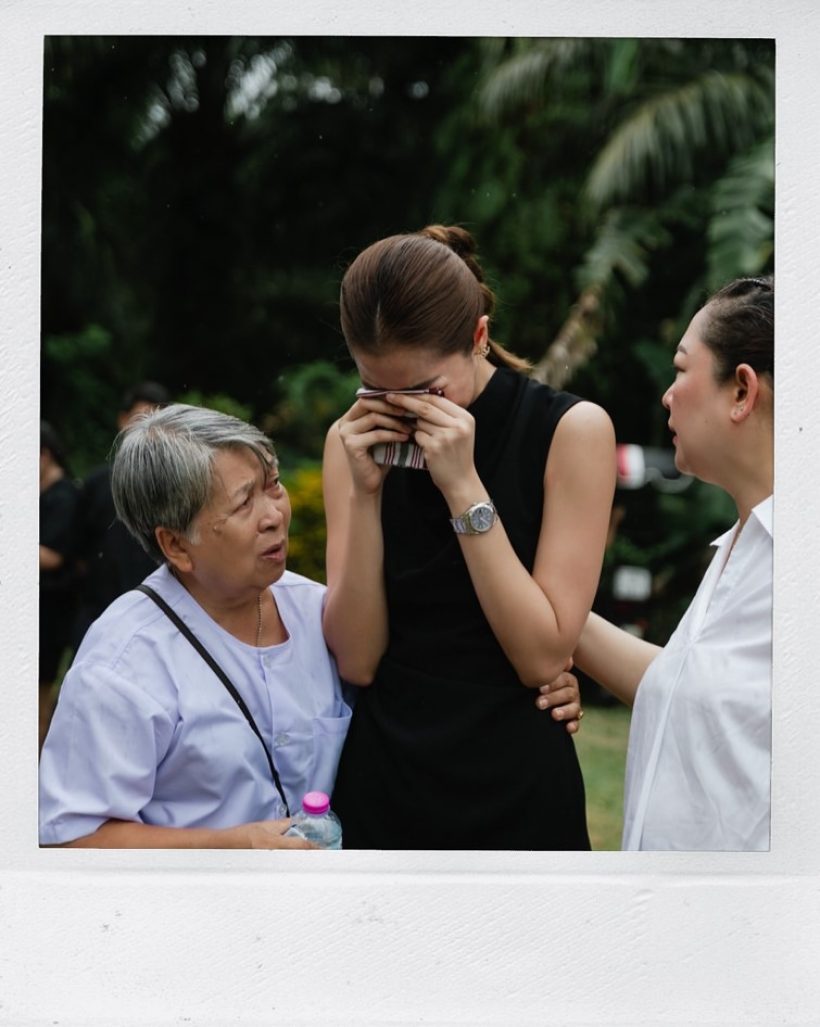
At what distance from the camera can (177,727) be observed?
2.44 metres

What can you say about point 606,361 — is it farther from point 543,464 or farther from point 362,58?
point 543,464

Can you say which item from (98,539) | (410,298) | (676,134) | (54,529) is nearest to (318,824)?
(410,298)

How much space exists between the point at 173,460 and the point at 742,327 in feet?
4.32

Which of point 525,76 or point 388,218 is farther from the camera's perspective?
point 388,218

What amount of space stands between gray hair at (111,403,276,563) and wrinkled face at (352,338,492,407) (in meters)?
0.36

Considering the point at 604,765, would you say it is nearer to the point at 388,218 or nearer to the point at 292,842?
the point at 388,218

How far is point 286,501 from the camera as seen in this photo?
259cm

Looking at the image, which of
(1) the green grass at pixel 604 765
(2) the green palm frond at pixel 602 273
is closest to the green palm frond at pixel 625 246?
(2) the green palm frond at pixel 602 273

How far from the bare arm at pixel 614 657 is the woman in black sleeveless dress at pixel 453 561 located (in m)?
0.37

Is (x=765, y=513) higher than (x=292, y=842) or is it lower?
higher

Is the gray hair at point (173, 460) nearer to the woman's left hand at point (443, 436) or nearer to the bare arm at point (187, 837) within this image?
the woman's left hand at point (443, 436)

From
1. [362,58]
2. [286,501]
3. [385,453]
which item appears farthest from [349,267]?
[362,58]

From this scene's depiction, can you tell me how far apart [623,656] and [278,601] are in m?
0.88

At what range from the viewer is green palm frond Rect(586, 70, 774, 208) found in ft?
22.5
